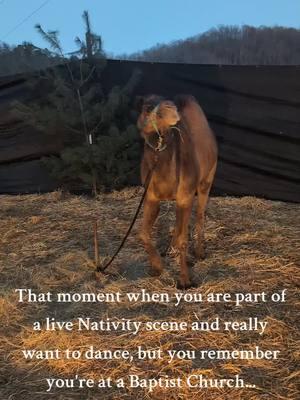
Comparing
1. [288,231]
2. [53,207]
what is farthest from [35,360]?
[53,207]

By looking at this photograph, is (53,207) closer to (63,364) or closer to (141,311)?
(141,311)

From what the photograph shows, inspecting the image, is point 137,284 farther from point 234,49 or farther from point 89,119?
point 234,49

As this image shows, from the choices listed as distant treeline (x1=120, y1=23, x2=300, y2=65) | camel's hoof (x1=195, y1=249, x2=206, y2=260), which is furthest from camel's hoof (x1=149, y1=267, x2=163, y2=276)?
distant treeline (x1=120, y1=23, x2=300, y2=65)

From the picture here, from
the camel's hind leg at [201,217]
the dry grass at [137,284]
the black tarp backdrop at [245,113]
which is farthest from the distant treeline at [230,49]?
the camel's hind leg at [201,217]

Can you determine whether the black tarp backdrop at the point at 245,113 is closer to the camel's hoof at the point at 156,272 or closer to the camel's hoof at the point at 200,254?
the camel's hoof at the point at 200,254

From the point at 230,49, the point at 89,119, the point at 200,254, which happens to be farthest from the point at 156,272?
the point at 230,49

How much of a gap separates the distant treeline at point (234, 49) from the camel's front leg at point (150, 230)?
→ 18.7 feet

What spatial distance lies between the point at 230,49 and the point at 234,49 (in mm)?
150

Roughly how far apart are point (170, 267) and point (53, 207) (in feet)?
8.92

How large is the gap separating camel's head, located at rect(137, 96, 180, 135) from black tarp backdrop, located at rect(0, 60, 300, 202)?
3.51 m

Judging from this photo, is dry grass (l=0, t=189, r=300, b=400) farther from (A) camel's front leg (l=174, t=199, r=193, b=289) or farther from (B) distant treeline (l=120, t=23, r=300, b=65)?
(B) distant treeline (l=120, t=23, r=300, b=65)

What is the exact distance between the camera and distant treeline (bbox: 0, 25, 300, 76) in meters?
9.91

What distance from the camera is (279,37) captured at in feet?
38.4

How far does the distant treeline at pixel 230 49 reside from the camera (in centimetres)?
991
